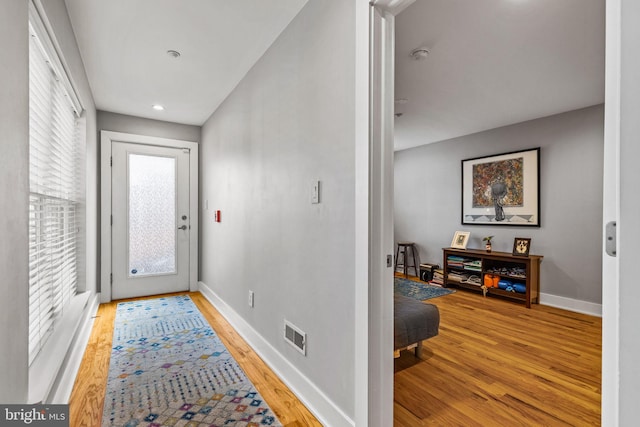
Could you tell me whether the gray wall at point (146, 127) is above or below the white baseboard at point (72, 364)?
above

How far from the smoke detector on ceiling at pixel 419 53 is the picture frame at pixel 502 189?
8.21 ft

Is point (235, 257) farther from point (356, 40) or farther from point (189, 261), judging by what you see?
point (356, 40)

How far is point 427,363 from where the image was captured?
2355 mm

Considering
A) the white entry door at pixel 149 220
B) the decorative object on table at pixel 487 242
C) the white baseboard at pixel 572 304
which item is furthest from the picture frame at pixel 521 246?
the white entry door at pixel 149 220

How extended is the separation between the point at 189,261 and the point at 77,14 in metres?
3.02

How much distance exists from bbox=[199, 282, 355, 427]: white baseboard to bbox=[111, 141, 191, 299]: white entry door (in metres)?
1.68

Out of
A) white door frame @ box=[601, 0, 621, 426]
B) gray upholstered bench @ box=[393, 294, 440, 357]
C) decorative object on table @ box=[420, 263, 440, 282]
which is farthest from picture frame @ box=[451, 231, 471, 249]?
white door frame @ box=[601, 0, 621, 426]

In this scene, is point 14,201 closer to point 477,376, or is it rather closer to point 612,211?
point 612,211

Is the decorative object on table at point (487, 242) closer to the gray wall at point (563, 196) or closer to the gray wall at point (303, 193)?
the gray wall at point (563, 196)

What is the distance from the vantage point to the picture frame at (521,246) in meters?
3.99

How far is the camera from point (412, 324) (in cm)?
228

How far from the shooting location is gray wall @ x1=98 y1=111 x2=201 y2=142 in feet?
12.6

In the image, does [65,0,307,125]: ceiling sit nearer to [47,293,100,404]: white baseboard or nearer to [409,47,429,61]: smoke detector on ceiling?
[409,47,429,61]: smoke detector on ceiling

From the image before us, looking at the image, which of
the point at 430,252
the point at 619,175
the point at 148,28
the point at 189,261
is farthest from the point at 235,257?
the point at 430,252
